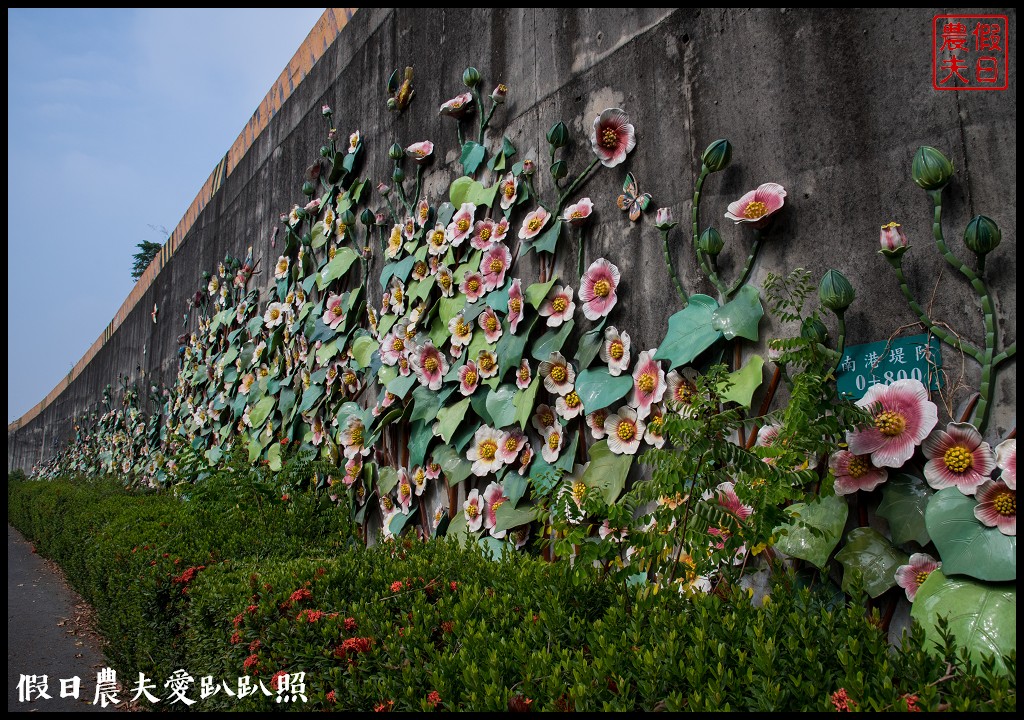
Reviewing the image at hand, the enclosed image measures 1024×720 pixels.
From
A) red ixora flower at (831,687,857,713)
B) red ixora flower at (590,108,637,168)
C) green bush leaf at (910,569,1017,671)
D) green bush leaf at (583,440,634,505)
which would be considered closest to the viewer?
red ixora flower at (831,687,857,713)

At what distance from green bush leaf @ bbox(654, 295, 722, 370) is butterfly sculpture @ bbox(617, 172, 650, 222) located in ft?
1.20

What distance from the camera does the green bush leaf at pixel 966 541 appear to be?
133cm

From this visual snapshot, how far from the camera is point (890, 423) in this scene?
1.50 meters

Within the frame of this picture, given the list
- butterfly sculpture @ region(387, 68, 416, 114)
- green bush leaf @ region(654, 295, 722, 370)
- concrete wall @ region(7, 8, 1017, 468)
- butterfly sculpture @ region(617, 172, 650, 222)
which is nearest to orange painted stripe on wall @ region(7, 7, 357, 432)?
butterfly sculpture @ region(387, 68, 416, 114)

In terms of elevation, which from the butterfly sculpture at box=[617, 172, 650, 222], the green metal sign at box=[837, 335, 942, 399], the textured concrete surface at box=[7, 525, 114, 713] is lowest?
the textured concrete surface at box=[7, 525, 114, 713]

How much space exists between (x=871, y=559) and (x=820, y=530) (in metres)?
0.12

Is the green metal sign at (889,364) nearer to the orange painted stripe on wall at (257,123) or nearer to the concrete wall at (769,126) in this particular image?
the concrete wall at (769,126)

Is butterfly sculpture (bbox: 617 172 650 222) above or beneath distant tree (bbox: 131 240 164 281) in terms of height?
beneath

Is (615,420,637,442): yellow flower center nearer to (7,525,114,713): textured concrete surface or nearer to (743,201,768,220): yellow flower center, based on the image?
(743,201,768,220): yellow flower center

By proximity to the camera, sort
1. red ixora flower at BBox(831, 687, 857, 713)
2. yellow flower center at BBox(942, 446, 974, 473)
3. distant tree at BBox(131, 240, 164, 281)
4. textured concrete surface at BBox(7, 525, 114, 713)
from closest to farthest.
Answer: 1. red ixora flower at BBox(831, 687, 857, 713)
2. yellow flower center at BBox(942, 446, 974, 473)
3. textured concrete surface at BBox(7, 525, 114, 713)
4. distant tree at BBox(131, 240, 164, 281)

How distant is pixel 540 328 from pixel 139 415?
7.65 meters

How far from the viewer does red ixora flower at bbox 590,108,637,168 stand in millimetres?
2221

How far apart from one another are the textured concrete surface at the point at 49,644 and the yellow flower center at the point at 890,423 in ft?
9.93

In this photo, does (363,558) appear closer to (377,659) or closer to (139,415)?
(377,659)
